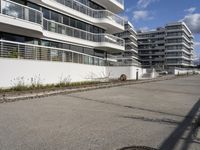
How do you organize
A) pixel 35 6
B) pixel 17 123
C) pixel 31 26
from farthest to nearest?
pixel 35 6 → pixel 31 26 → pixel 17 123

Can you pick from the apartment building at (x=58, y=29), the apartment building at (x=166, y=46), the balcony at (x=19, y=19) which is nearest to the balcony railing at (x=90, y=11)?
the apartment building at (x=58, y=29)

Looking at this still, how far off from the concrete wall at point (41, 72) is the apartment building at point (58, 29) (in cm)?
48

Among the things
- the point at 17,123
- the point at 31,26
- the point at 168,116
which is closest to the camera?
the point at 17,123

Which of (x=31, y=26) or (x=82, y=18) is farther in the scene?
(x=82, y=18)

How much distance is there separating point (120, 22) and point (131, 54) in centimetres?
6252

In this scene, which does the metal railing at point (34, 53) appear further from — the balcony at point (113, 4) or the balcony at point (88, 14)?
the balcony at point (113, 4)

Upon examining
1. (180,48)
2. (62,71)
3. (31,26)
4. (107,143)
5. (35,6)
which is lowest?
(107,143)

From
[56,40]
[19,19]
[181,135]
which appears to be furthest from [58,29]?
[181,135]

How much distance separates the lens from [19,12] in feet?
53.9

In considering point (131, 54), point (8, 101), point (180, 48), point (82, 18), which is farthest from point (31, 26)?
point (180, 48)

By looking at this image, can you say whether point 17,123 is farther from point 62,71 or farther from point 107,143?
point 62,71

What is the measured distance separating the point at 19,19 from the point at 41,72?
4.33 meters

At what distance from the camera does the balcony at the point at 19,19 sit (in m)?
15.3

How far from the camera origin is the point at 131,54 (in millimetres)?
95438
